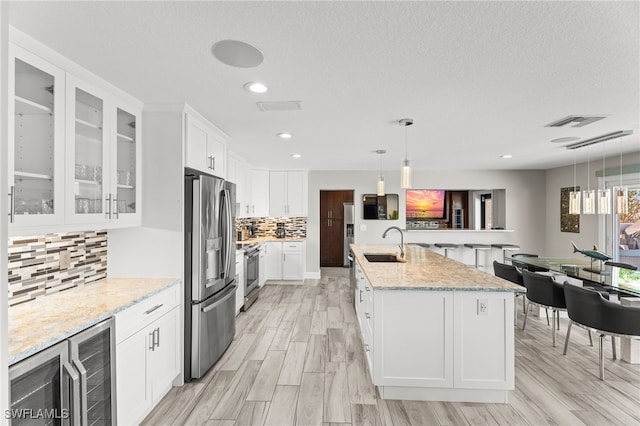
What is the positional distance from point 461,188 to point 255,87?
5567mm

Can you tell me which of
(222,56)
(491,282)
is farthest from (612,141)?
(222,56)

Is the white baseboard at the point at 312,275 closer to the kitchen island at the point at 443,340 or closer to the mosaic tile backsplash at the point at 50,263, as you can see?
the kitchen island at the point at 443,340

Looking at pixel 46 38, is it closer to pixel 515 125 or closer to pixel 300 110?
pixel 300 110

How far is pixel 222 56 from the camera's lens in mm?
1746

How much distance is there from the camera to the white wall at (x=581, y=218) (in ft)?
16.6

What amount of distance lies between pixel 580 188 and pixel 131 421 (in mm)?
7032

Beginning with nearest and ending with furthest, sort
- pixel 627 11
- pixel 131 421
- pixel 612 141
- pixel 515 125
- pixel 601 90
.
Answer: pixel 627 11, pixel 131 421, pixel 601 90, pixel 515 125, pixel 612 141

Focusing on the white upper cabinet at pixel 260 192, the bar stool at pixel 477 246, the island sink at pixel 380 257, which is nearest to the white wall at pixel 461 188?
the bar stool at pixel 477 246

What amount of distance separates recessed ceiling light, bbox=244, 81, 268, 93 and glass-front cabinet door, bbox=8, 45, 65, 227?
1.06m

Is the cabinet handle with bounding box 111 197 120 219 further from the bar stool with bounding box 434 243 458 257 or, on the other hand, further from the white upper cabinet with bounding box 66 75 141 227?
the bar stool with bounding box 434 243 458 257

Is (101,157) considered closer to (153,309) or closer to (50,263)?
(50,263)

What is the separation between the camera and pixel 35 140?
5.44 feet

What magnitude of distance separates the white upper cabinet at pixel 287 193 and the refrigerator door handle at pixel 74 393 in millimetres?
5103

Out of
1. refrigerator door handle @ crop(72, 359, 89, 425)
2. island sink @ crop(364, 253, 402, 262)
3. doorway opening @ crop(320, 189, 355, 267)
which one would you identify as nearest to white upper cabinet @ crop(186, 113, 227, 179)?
refrigerator door handle @ crop(72, 359, 89, 425)
